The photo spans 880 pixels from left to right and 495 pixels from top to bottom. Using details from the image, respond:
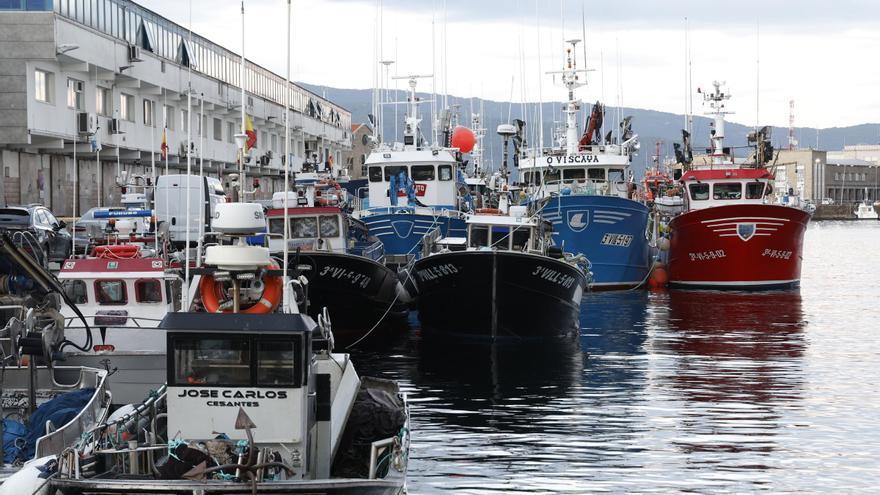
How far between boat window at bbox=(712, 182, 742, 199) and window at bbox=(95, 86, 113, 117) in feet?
75.0

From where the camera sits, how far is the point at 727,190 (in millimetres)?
43469

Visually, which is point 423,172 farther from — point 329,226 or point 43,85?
point 43,85

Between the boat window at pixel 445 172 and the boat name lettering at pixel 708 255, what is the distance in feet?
32.5

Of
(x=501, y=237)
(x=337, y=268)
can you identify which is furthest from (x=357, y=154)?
(x=337, y=268)

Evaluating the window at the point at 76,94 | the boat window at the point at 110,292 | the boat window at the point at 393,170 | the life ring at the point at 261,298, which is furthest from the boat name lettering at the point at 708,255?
the life ring at the point at 261,298

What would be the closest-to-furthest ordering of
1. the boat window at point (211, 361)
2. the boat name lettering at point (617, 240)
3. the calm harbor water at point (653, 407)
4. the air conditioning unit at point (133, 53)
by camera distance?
the boat window at point (211, 361), the calm harbor water at point (653, 407), the boat name lettering at point (617, 240), the air conditioning unit at point (133, 53)

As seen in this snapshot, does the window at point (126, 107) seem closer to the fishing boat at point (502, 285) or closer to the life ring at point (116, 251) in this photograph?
the fishing boat at point (502, 285)

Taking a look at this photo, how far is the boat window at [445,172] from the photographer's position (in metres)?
37.6

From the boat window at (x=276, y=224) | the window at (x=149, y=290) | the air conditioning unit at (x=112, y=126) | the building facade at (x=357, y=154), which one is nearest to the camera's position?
the window at (x=149, y=290)

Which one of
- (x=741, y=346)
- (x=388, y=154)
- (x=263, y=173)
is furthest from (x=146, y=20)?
(x=741, y=346)

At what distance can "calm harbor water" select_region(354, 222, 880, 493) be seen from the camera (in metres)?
15.5

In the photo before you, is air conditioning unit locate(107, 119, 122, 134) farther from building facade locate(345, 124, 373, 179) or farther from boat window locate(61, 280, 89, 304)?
building facade locate(345, 124, 373, 179)

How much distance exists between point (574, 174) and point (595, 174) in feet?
2.42

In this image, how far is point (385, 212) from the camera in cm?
3612
